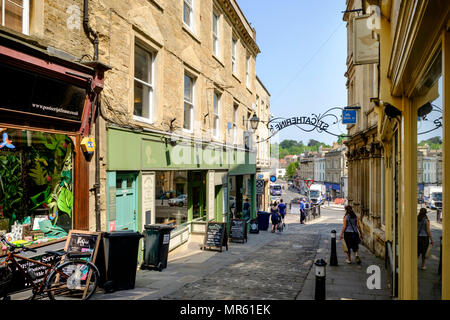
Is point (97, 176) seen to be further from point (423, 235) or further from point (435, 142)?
point (435, 142)

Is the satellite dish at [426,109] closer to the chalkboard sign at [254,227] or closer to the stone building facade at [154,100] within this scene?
the stone building facade at [154,100]

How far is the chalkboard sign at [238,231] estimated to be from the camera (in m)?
13.8

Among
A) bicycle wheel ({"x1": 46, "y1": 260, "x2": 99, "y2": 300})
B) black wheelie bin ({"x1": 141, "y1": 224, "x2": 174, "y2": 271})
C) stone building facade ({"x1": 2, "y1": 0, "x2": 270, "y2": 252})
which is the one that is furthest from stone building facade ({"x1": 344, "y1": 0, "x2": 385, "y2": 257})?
bicycle wheel ({"x1": 46, "y1": 260, "x2": 99, "y2": 300})

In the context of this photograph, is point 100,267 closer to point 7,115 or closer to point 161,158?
point 7,115

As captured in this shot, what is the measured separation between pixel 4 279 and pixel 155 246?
3.60 meters

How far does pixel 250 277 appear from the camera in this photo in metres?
7.70

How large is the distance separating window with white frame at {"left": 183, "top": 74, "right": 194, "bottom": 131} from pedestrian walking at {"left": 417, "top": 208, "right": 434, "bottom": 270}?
9.15 meters

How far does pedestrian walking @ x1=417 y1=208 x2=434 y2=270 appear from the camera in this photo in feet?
9.09

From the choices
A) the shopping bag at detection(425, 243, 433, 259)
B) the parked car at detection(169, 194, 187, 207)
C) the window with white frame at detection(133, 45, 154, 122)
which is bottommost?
the parked car at detection(169, 194, 187, 207)

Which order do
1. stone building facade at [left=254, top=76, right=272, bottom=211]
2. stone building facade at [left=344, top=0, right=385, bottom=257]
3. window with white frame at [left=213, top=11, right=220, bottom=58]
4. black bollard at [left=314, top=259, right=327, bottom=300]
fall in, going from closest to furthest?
black bollard at [left=314, top=259, right=327, bottom=300] < stone building facade at [left=344, top=0, right=385, bottom=257] < window with white frame at [left=213, top=11, right=220, bottom=58] < stone building facade at [left=254, top=76, right=272, bottom=211]

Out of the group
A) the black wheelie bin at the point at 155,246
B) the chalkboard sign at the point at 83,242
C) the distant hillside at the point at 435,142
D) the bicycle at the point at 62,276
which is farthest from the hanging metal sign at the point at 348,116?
the distant hillside at the point at 435,142

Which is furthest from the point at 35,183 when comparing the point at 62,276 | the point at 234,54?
the point at 234,54

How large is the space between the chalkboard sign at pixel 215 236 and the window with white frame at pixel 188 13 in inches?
284

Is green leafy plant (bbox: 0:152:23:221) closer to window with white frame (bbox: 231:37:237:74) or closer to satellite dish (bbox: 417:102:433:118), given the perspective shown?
satellite dish (bbox: 417:102:433:118)
